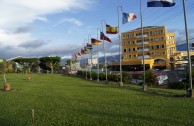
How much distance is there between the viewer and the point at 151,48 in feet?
401

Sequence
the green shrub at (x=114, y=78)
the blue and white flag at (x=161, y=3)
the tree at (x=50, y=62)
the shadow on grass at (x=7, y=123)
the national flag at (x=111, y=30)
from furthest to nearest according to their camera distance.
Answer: the tree at (x=50, y=62) → the green shrub at (x=114, y=78) → the national flag at (x=111, y=30) → the blue and white flag at (x=161, y=3) → the shadow on grass at (x=7, y=123)

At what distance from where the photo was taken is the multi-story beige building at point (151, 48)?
11656 cm

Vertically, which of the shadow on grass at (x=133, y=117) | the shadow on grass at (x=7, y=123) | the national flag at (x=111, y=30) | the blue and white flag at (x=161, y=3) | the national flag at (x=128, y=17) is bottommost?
the shadow on grass at (x=7, y=123)

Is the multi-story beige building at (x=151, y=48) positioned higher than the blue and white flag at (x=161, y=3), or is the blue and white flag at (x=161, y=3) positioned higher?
the multi-story beige building at (x=151, y=48)

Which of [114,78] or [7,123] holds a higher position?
[114,78]

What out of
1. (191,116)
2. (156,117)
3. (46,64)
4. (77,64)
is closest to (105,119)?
(156,117)

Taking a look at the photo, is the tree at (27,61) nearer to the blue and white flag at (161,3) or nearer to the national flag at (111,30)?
the national flag at (111,30)

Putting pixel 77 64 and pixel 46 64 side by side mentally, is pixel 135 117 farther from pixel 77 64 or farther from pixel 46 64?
pixel 77 64

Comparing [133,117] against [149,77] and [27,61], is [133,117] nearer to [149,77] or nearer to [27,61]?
[149,77]

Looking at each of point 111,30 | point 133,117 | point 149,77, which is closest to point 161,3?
point 133,117

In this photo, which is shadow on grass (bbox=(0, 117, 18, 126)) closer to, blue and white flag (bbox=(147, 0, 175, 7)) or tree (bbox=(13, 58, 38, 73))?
blue and white flag (bbox=(147, 0, 175, 7))

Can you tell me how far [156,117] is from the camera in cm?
1419

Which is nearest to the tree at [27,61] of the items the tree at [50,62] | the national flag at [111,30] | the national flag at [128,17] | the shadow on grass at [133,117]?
the tree at [50,62]

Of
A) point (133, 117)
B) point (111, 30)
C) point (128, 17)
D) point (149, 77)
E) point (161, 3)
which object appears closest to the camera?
point (133, 117)
